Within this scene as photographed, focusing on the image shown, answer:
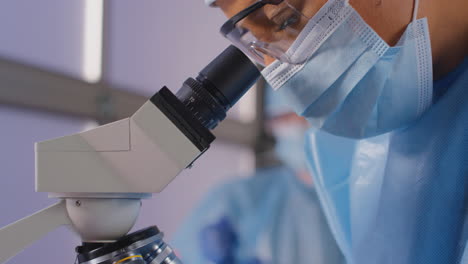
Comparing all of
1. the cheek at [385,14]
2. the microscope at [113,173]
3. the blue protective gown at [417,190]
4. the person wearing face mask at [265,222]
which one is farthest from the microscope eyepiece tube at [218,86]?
the person wearing face mask at [265,222]

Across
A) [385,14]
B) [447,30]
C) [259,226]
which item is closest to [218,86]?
[385,14]

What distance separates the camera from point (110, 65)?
52.0 inches

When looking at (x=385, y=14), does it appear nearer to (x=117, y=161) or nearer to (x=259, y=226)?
(x=117, y=161)

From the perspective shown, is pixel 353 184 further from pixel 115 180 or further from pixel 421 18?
pixel 115 180

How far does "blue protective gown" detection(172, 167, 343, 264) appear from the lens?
68.5 inches

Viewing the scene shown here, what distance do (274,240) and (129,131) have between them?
4.70 ft

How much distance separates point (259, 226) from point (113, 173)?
4.76 feet

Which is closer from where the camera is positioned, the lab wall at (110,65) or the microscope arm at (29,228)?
the microscope arm at (29,228)

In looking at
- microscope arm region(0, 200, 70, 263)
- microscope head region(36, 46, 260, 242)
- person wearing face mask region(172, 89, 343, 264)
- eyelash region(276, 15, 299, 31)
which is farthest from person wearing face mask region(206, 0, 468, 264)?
person wearing face mask region(172, 89, 343, 264)

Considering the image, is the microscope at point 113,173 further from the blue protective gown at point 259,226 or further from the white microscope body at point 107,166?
the blue protective gown at point 259,226

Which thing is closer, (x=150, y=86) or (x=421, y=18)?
(x=421, y=18)

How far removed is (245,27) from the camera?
63 centimetres

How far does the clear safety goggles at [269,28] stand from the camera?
62 centimetres

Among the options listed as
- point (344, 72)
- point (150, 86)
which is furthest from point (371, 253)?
point (150, 86)
